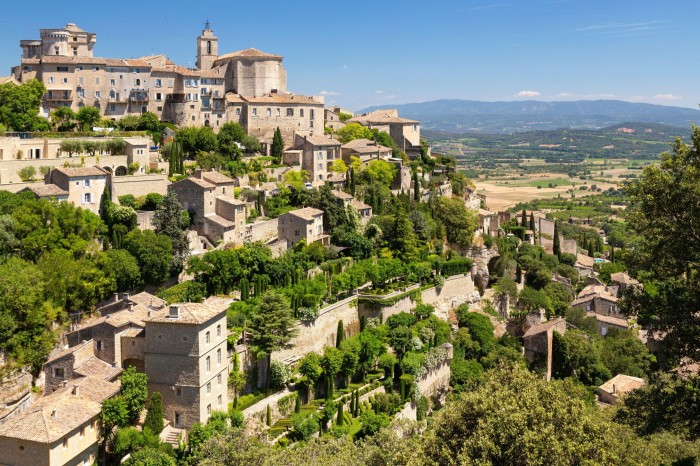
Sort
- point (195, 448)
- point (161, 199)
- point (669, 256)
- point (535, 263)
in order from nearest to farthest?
point (669, 256)
point (195, 448)
point (161, 199)
point (535, 263)

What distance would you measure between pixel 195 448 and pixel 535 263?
3841 cm

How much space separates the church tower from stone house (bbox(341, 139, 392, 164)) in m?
19.0

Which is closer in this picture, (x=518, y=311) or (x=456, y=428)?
(x=456, y=428)

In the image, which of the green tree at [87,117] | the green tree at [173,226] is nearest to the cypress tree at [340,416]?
the green tree at [173,226]

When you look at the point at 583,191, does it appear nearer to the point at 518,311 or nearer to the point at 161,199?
the point at 518,311

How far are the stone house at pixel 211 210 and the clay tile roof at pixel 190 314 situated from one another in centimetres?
1348

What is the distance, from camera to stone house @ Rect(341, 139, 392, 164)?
6462cm

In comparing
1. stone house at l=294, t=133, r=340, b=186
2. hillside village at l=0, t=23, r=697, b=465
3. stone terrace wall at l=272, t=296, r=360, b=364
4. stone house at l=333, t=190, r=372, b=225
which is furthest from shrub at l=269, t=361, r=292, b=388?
stone house at l=294, t=133, r=340, b=186

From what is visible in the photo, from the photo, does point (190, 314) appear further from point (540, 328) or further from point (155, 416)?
point (540, 328)

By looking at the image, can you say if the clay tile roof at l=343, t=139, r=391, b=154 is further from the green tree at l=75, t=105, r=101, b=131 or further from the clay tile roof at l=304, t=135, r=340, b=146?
the green tree at l=75, t=105, r=101, b=131

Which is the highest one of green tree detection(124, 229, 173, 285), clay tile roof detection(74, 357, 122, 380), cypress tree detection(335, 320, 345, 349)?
green tree detection(124, 229, 173, 285)

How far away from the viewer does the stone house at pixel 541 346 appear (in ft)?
159

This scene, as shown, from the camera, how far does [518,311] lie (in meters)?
54.8

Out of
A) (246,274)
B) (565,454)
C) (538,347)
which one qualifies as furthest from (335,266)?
(565,454)
